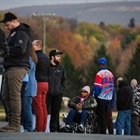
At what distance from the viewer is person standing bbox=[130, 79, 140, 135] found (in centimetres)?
1678

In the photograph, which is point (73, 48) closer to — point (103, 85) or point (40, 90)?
point (103, 85)

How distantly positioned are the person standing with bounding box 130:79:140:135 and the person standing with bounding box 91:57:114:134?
9.31 feet

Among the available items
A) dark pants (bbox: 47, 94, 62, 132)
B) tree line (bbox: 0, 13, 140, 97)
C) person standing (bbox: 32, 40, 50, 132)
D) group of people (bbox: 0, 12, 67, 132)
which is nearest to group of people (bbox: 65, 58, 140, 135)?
dark pants (bbox: 47, 94, 62, 132)

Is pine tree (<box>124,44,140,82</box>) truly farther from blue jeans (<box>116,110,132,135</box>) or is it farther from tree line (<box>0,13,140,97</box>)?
blue jeans (<box>116,110,132,135</box>)

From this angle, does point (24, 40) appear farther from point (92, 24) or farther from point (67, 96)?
point (92, 24)

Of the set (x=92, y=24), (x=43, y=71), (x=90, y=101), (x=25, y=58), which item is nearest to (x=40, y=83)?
(x=43, y=71)

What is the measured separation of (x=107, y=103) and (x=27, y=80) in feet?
8.57

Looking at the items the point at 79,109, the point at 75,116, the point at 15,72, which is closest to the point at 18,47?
the point at 15,72

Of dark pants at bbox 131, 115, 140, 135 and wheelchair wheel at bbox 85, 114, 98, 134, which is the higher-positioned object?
wheelchair wheel at bbox 85, 114, 98, 134

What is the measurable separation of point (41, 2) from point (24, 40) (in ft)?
484

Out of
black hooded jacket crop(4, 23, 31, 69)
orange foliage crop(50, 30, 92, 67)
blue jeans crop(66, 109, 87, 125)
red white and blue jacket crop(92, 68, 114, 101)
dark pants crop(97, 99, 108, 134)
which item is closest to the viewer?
black hooded jacket crop(4, 23, 31, 69)

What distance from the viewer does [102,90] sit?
1377cm

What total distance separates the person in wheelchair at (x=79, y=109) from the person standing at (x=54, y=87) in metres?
0.47

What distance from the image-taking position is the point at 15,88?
10.8 metres
